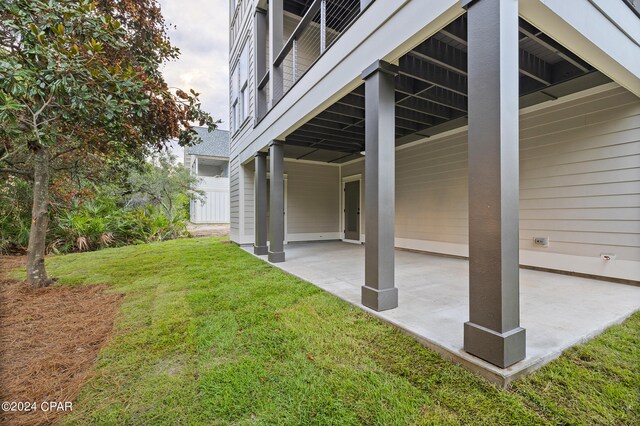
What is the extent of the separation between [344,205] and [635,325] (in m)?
7.17

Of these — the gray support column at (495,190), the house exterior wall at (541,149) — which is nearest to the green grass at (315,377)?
the gray support column at (495,190)

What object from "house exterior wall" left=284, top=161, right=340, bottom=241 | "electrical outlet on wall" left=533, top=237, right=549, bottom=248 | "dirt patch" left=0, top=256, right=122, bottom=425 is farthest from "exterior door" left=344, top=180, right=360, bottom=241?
"dirt patch" left=0, top=256, right=122, bottom=425

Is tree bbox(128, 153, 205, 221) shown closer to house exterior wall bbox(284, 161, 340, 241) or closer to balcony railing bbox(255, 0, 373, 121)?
house exterior wall bbox(284, 161, 340, 241)

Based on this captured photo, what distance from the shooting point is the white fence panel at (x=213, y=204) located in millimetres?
16484

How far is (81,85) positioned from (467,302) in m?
4.62

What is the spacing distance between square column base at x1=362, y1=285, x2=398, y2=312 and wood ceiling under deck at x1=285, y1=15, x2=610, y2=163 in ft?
8.15

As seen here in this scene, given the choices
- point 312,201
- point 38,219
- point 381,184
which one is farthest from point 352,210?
point 38,219

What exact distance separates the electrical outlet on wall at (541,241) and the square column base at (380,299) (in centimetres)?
322

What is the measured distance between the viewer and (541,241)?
14.5 feet

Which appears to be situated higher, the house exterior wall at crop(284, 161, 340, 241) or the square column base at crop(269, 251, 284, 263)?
the house exterior wall at crop(284, 161, 340, 241)

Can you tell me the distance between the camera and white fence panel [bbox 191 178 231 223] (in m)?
16.5

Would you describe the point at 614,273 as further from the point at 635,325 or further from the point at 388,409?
the point at 388,409

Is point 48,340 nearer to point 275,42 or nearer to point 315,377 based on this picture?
point 315,377

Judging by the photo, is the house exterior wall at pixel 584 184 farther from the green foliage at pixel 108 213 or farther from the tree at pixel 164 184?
the tree at pixel 164 184
